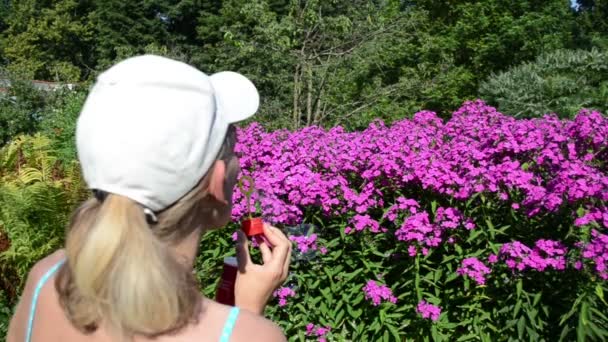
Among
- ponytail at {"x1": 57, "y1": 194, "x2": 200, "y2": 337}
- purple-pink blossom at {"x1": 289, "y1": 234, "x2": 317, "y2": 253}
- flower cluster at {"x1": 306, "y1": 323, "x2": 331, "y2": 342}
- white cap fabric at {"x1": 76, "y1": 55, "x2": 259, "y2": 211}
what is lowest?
flower cluster at {"x1": 306, "y1": 323, "x2": 331, "y2": 342}

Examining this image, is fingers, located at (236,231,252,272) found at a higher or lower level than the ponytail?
lower

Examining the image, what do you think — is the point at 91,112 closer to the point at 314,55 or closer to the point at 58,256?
the point at 58,256

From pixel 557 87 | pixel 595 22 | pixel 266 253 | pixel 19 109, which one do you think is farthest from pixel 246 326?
pixel 595 22

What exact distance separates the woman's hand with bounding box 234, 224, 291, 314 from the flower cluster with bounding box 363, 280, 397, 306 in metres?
2.09

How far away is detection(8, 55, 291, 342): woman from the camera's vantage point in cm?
92

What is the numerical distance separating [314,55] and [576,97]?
13.7 feet

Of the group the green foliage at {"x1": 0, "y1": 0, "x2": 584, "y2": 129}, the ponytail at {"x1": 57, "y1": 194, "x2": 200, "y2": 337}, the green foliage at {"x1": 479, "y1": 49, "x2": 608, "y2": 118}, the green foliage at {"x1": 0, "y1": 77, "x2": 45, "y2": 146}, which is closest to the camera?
the ponytail at {"x1": 57, "y1": 194, "x2": 200, "y2": 337}

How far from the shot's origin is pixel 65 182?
6.17 meters

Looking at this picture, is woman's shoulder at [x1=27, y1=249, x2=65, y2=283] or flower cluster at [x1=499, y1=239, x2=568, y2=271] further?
flower cluster at [x1=499, y1=239, x2=568, y2=271]

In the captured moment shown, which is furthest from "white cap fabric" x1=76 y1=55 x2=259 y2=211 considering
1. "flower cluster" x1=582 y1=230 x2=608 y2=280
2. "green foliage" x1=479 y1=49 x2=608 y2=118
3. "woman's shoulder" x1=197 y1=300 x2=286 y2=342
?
"green foliage" x1=479 y1=49 x2=608 y2=118

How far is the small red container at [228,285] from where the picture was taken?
122cm

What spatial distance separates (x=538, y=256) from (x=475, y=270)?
30 cm

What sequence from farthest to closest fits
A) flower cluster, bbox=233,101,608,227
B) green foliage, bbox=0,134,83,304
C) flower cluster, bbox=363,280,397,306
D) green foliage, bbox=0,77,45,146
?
green foliage, bbox=0,77,45,146 → green foliage, bbox=0,134,83,304 → flower cluster, bbox=363,280,397,306 → flower cluster, bbox=233,101,608,227

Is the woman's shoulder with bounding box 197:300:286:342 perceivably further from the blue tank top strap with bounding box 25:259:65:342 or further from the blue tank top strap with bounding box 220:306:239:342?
the blue tank top strap with bounding box 25:259:65:342
